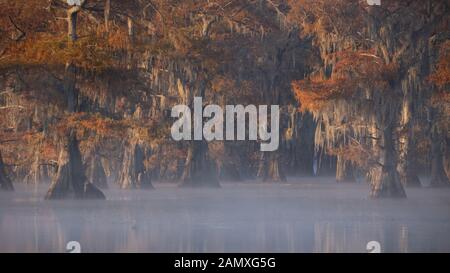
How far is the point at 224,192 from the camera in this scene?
37.6 m

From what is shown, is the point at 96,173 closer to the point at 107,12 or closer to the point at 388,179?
the point at 107,12

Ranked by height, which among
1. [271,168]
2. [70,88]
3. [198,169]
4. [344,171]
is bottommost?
[344,171]

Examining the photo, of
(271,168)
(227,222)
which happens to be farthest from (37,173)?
(227,222)

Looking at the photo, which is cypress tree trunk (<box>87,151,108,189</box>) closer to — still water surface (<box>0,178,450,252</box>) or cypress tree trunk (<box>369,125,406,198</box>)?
still water surface (<box>0,178,450,252</box>)

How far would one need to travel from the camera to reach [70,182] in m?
31.0

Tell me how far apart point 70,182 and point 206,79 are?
10.8 meters

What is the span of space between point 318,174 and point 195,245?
3360 centimetres

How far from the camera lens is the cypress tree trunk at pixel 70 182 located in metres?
30.9

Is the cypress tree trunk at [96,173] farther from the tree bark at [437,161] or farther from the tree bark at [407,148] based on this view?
the tree bark at [437,161]

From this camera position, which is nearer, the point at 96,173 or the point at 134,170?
the point at 134,170

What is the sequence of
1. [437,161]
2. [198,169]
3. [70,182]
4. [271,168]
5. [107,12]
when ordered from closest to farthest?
[70,182]
[107,12]
[437,161]
[198,169]
[271,168]

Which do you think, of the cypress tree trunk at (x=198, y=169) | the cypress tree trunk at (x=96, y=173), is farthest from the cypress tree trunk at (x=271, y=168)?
the cypress tree trunk at (x=96, y=173)

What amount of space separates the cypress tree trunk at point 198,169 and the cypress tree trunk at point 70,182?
10129mm
